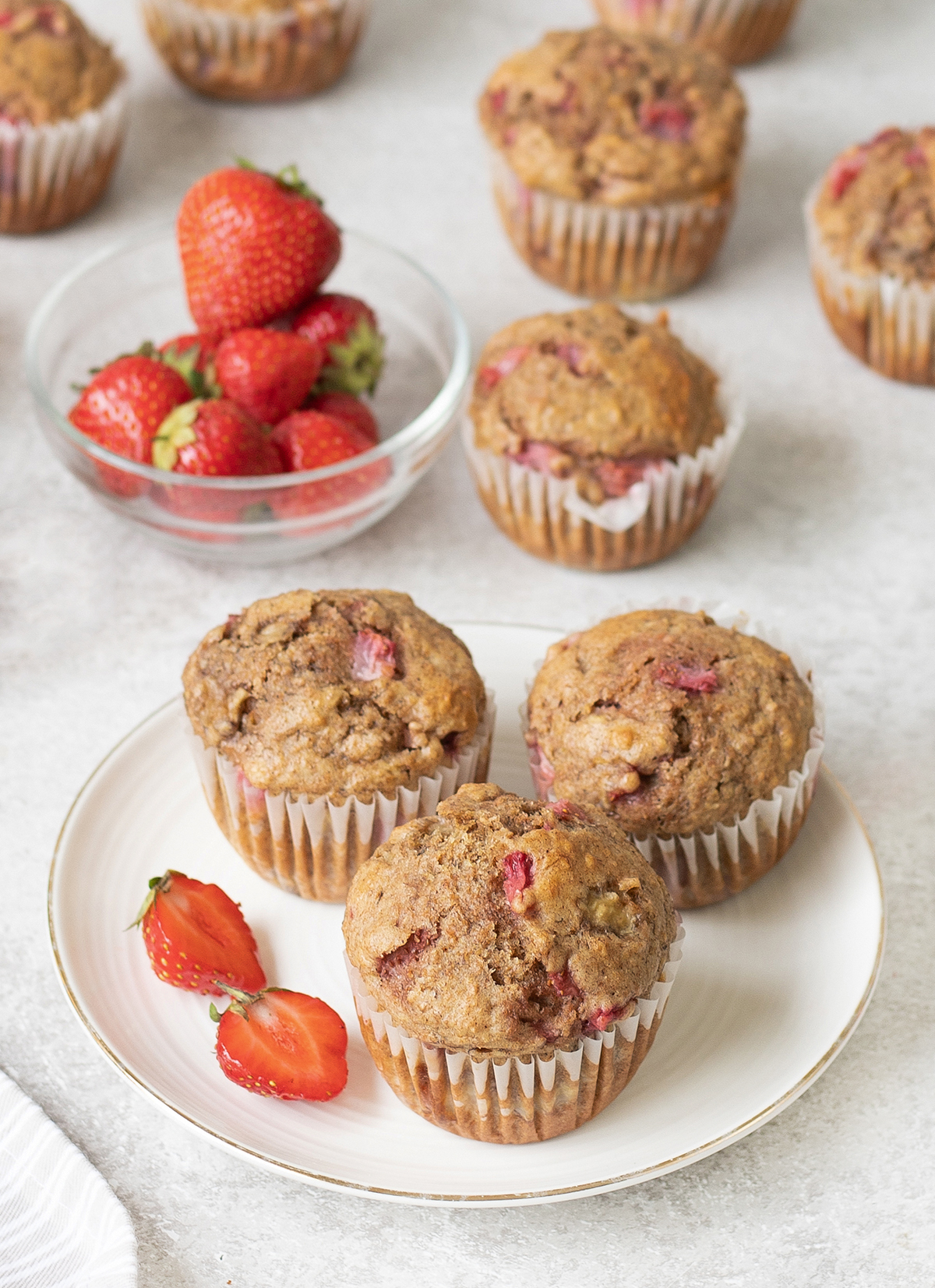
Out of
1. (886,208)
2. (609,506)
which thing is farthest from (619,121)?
(609,506)

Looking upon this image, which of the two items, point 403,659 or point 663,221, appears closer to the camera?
point 403,659

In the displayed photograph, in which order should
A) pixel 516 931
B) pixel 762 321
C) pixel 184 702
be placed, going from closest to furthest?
1. pixel 516 931
2. pixel 184 702
3. pixel 762 321

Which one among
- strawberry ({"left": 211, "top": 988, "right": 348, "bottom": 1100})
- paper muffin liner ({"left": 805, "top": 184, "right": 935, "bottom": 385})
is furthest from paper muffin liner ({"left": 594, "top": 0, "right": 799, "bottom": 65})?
strawberry ({"left": 211, "top": 988, "right": 348, "bottom": 1100})

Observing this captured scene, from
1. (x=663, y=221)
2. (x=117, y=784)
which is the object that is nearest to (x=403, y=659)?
(x=117, y=784)

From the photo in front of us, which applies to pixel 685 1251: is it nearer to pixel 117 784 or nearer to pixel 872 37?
pixel 117 784

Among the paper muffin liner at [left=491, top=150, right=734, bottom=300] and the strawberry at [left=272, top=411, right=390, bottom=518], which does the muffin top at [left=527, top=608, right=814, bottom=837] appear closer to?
the strawberry at [left=272, top=411, right=390, bottom=518]

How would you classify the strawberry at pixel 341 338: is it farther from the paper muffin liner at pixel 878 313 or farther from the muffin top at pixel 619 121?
the paper muffin liner at pixel 878 313

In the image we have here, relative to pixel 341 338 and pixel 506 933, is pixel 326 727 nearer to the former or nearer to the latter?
pixel 506 933

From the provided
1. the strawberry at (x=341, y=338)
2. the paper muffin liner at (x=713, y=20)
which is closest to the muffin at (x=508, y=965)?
the strawberry at (x=341, y=338)
